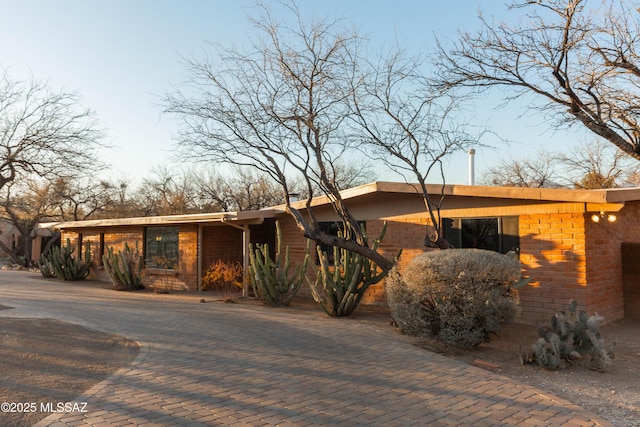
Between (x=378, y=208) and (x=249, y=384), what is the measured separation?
26.6 ft

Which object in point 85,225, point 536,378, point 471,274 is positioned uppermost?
point 85,225

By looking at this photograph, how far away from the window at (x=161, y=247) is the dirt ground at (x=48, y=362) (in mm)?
7332

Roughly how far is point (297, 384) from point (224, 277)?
9.12m

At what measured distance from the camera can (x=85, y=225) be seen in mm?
20141

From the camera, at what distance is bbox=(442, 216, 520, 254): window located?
1054 centimetres

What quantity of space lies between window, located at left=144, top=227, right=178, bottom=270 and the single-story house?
2536 mm

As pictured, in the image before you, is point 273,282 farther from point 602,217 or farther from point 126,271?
point 602,217

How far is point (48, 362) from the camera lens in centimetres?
669

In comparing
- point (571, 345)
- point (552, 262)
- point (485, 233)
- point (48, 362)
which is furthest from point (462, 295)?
point (48, 362)

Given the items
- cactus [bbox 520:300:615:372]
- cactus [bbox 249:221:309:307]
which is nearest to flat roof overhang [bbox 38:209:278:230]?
cactus [bbox 249:221:309:307]

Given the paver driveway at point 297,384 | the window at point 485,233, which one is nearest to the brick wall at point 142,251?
the paver driveway at point 297,384

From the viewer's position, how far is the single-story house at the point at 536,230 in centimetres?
954

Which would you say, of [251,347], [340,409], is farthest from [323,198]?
[340,409]

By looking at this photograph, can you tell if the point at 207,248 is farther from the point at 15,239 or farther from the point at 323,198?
the point at 15,239
